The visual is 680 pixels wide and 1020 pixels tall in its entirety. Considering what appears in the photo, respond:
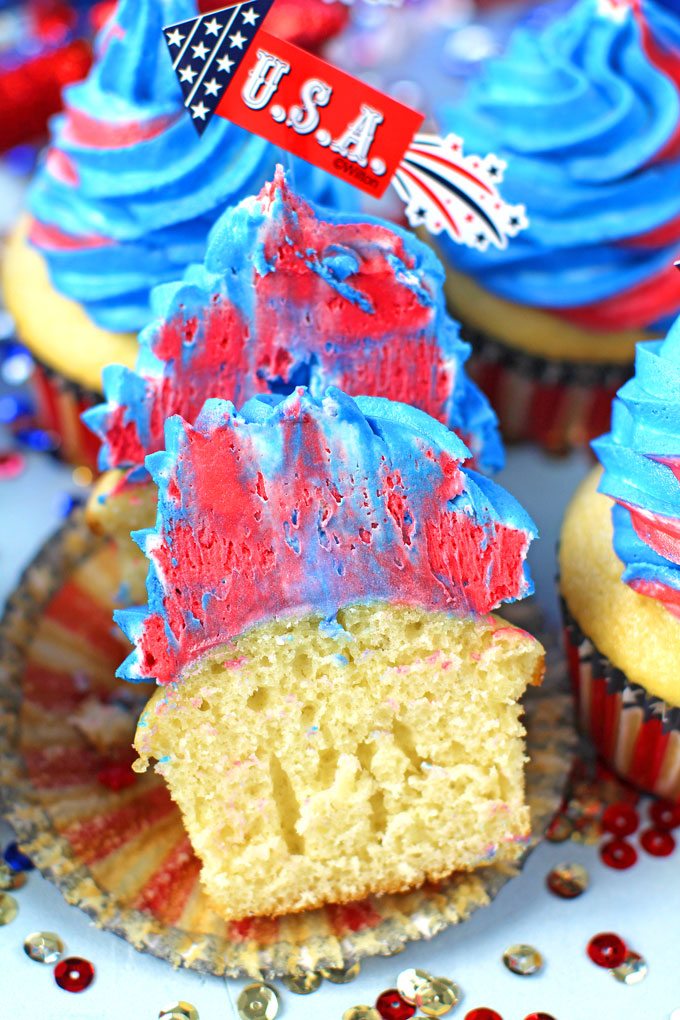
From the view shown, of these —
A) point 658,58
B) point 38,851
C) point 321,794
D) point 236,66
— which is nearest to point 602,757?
point 321,794

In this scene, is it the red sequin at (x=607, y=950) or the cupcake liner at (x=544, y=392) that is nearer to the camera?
the red sequin at (x=607, y=950)

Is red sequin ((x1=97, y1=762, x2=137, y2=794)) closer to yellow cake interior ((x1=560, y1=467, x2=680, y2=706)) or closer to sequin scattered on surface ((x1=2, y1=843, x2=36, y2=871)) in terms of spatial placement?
sequin scattered on surface ((x1=2, y1=843, x2=36, y2=871))

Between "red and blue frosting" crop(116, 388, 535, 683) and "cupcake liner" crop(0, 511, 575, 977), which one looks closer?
"red and blue frosting" crop(116, 388, 535, 683)

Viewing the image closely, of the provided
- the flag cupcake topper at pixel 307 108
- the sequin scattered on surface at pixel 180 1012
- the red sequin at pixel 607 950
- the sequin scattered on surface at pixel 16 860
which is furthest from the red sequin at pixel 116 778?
the flag cupcake topper at pixel 307 108

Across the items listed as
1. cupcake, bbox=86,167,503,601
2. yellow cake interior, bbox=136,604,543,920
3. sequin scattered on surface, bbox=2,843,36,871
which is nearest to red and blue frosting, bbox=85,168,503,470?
cupcake, bbox=86,167,503,601

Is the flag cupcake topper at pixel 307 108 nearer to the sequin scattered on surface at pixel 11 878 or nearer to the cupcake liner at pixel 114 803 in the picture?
the cupcake liner at pixel 114 803

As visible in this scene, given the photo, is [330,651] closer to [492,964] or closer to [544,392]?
[492,964]
